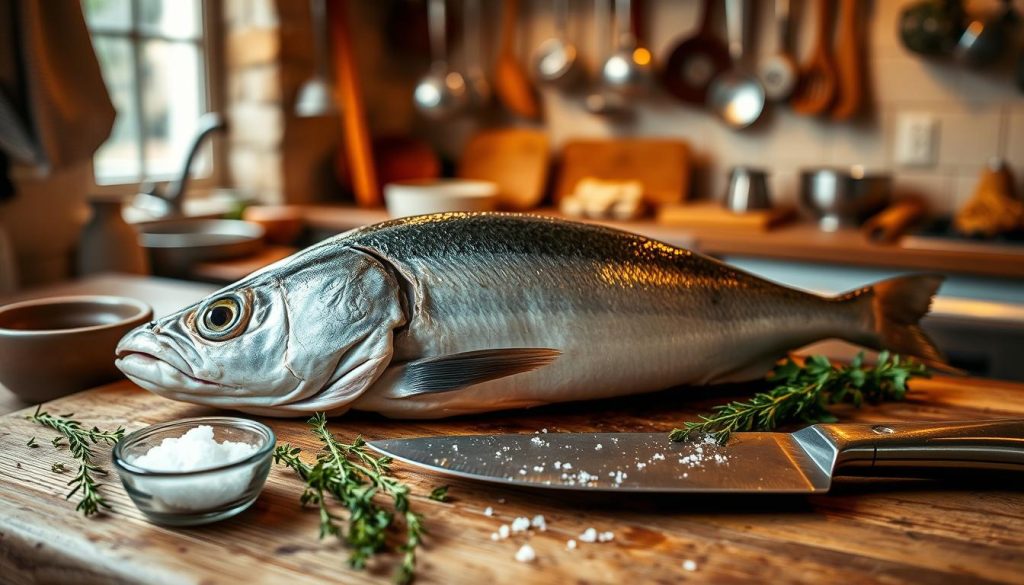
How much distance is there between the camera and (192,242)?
2107mm

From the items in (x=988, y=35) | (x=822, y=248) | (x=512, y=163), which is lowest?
(x=822, y=248)

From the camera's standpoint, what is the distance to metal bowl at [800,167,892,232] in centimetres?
246

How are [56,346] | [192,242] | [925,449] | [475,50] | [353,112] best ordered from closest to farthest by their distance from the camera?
[925,449], [56,346], [192,242], [353,112], [475,50]

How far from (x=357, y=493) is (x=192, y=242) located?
1553mm

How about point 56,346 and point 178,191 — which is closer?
point 56,346

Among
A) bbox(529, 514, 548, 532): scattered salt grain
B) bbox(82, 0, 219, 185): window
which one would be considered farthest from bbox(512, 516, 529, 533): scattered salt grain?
bbox(82, 0, 219, 185): window

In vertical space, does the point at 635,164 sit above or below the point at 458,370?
above

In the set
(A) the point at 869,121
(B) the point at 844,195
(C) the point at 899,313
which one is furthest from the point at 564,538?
(A) the point at 869,121

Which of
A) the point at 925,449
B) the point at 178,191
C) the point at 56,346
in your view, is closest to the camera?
the point at 925,449

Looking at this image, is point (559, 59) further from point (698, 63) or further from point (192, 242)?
point (192, 242)

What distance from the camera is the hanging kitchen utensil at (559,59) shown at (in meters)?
2.93

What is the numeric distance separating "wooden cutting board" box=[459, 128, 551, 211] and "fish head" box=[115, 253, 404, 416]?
6.67 ft

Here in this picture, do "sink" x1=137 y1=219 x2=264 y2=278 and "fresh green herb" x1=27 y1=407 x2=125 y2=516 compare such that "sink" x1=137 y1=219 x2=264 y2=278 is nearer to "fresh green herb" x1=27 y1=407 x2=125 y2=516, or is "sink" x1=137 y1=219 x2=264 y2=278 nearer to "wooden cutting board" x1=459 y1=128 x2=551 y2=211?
"wooden cutting board" x1=459 y1=128 x2=551 y2=211

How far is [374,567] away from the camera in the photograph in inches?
25.9
